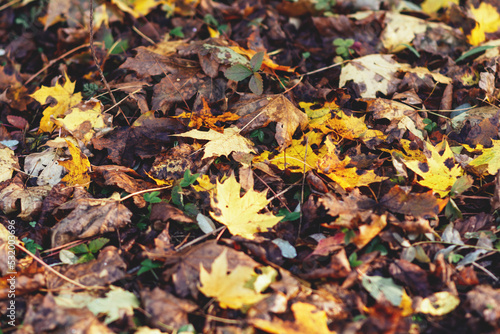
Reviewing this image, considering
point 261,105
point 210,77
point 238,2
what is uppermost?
point 238,2

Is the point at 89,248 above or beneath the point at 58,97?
beneath

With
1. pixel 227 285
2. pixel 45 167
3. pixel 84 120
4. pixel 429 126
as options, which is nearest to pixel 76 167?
pixel 45 167

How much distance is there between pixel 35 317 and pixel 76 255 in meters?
0.35

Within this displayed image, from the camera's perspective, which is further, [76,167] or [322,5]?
[322,5]

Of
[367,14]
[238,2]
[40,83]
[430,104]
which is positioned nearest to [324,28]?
[367,14]

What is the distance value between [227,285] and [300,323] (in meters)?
0.32

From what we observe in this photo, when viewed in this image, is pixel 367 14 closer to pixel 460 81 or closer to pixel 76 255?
pixel 460 81

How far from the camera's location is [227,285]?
141cm

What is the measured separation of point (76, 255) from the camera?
1.69 m

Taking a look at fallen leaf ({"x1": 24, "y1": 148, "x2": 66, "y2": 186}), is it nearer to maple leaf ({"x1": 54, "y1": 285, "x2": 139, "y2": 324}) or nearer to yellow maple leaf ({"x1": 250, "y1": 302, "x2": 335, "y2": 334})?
maple leaf ({"x1": 54, "y1": 285, "x2": 139, "y2": 324})

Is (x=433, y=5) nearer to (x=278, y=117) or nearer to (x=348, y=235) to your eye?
(x=278, y=117)

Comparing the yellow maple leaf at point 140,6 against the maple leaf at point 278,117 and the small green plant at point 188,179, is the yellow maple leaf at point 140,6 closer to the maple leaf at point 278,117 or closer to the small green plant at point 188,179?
the maple leaf at point 278,117

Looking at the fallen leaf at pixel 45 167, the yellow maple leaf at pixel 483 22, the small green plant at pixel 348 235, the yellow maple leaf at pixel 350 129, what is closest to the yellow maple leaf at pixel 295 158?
the yellow maple leaf at pixel 350 129

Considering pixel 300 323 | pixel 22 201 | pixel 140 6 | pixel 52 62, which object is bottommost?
pixel 300 323
